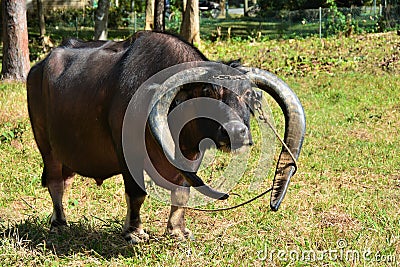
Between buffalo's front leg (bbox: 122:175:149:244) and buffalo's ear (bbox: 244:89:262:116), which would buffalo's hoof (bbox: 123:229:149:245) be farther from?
buffalo's ear (bbox: 244:89:262:116)

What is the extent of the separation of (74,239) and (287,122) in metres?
1.96

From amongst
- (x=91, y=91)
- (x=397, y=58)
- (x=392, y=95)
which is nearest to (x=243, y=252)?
(x=91, y=91)

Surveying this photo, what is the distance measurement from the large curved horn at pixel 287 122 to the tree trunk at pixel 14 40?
31.8 feet

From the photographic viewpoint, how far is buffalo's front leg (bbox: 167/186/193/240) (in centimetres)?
498

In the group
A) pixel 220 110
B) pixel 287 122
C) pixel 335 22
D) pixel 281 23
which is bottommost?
pixel 281 23

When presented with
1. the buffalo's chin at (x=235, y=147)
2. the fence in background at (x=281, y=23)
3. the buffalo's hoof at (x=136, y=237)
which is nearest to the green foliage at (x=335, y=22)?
the fence in background at (x=281, y=23)

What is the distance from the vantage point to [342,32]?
21.7 metres

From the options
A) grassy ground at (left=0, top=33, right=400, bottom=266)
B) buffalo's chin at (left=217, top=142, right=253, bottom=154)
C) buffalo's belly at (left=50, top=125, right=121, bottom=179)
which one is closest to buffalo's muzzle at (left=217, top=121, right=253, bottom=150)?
buffalo's chin at (left=217, top=142, right=253, bottom=154)

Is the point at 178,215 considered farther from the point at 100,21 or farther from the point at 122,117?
the point at 100,21

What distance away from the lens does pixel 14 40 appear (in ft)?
43.7

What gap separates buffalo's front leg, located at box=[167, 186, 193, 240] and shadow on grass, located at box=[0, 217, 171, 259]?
10 centimetres

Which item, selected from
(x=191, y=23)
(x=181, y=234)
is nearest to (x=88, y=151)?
(x=181, y=234)

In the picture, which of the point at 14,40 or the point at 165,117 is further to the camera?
the point at 14,40

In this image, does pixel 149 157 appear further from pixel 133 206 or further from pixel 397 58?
pixel 397 58
